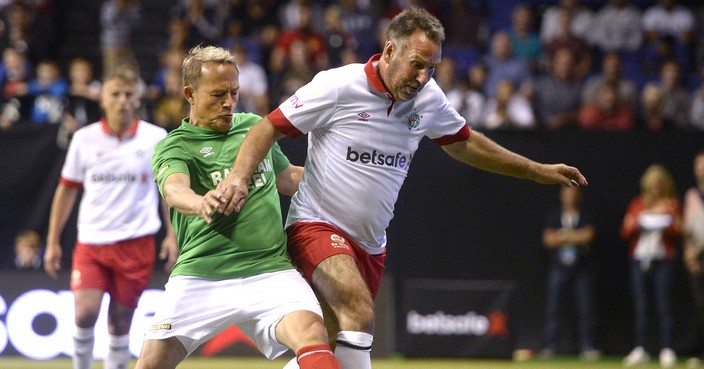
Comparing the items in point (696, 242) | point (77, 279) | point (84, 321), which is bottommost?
point (696, 242)

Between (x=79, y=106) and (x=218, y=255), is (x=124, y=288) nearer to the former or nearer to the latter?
(x=218, y=255)

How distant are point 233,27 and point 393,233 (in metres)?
4.50

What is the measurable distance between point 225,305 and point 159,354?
0.41m

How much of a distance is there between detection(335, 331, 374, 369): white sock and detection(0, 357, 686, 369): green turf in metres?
6.03

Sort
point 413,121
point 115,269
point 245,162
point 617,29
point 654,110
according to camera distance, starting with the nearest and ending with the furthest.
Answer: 1. point 245,162
2. point 413,121
3. point 115,269
4. point 654,110
5. point 617,29

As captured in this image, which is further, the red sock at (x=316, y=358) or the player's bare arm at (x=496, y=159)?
the player's bare arm at (x=496, y=159)

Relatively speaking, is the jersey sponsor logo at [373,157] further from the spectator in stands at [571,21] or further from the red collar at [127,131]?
the spectator in stands at [571,21]

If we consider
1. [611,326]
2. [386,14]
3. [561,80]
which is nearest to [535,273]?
[611,326]

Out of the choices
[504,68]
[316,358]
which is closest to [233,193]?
[316,358]

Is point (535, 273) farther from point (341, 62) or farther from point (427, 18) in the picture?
point (427, 18)

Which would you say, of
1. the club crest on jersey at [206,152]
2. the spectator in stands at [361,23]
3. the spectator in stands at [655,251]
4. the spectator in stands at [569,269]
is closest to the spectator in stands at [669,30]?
the spectator in stands at [655,251]

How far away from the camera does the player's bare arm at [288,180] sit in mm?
6191

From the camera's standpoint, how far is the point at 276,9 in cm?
1614

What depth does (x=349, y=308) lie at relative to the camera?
219 inches
